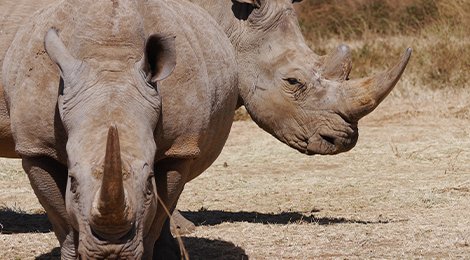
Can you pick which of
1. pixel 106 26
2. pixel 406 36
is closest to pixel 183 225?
pixel 106 26

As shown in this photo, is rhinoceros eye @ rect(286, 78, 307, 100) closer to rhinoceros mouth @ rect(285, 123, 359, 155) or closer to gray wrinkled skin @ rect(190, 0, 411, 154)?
gray wrinkled skin @ rect(190, 0, 411, 154)

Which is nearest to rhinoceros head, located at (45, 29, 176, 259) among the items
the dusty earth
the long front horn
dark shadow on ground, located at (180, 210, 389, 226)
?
the dusty earth

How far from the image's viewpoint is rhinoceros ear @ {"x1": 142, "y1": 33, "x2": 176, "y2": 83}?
9.58 ft

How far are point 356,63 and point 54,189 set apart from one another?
31.6 ft

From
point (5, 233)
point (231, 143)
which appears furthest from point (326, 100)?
point (231, 143)

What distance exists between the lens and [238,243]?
15.3 feet

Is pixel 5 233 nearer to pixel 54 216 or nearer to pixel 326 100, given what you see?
pixel 54 216

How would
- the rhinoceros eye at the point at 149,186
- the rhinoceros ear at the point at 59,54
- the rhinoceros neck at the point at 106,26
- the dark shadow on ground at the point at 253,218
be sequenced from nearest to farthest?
the rhinoceros eye at the point at 149,186 → the rhinoceros ear at the point at 59,54 → the rhinoceros neck at the point at 106,26 → the dark shadow on ground at the point at 253,218

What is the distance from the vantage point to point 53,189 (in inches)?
130

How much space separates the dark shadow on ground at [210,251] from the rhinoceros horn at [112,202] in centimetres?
185

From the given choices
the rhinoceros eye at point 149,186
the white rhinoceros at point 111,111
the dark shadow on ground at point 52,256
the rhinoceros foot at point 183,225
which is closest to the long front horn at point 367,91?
the white rhinoceros at point 111,111

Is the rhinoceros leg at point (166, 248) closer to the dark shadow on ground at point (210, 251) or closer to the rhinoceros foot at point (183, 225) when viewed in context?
the dark shadow on ground at point (210, 251)

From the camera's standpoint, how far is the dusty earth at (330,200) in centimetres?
447

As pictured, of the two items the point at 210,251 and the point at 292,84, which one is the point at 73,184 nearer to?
the point at 210,251
